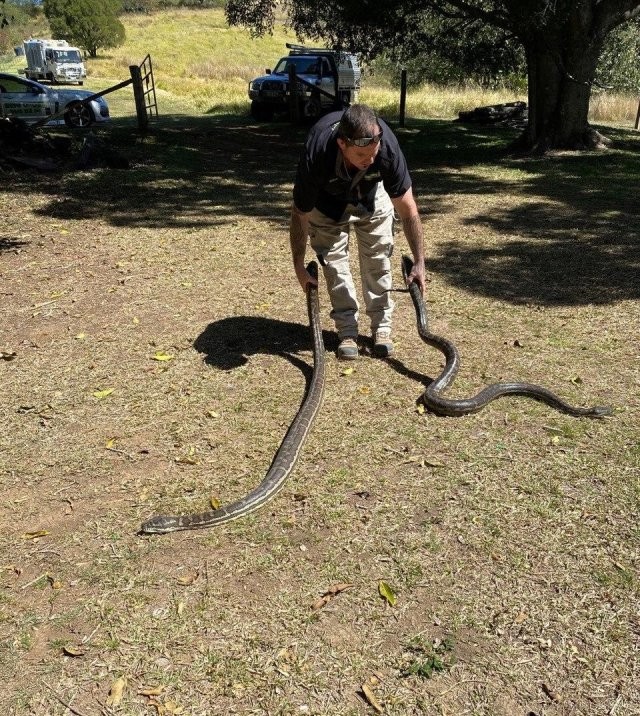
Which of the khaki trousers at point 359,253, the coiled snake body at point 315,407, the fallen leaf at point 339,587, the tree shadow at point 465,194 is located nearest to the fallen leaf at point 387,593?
the fallen leaf at point 339,587

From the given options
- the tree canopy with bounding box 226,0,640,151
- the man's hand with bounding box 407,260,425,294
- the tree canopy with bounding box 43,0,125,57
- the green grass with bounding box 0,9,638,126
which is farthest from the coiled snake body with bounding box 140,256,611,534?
the tree canopy with bounding box 43,0,125,57

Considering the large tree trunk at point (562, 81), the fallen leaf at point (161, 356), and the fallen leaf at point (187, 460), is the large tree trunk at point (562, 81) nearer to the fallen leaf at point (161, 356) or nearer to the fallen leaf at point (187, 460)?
the fallen leaf at point (161, 356)

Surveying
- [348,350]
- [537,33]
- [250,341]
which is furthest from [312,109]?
[348,350]

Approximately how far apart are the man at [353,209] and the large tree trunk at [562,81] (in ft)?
38.0

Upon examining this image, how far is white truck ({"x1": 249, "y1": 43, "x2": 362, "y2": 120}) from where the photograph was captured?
78.3ft

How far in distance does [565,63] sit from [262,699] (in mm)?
16259

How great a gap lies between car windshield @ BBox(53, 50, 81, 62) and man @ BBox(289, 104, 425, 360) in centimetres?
4502

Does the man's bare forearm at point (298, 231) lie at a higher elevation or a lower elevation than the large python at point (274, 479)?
higher

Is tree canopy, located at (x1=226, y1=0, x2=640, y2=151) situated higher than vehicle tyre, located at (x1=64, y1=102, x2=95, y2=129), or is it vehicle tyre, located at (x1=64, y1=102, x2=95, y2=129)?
tree canopy, located at (x1=226, y1=0, x2=640, y2=151)

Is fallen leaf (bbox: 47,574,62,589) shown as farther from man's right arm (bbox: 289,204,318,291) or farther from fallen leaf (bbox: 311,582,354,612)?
man's right arm (bbox: 289,204,318,291)

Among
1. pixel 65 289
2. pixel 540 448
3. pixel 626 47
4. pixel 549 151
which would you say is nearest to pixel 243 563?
pixel 540 448

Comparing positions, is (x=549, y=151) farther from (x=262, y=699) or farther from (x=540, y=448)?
(x=262, y=699)

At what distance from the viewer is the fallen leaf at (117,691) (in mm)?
2882

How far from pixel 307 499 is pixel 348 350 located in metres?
2.00
